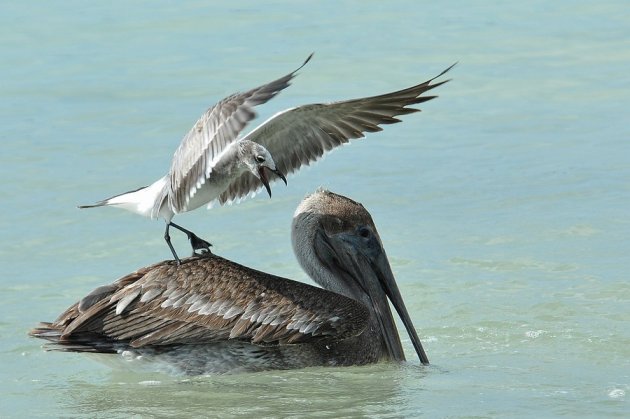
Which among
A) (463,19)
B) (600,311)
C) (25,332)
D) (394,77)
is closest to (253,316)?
(25,332)

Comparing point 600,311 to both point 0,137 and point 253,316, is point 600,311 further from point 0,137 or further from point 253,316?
point 0,137

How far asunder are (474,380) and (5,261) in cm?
370

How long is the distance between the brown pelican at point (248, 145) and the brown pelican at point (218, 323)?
354 mm

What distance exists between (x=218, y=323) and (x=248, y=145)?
1002 mm

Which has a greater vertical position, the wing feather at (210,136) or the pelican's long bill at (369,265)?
the wing feather at (210,136)

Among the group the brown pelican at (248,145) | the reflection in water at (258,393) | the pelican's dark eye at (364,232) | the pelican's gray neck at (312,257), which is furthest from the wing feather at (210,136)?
the pelican's dark eye at (364,232)

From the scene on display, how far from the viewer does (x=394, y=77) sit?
1373cm

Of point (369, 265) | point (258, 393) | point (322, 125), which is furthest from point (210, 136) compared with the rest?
point (369, 265)

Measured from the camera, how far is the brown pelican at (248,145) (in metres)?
7.22

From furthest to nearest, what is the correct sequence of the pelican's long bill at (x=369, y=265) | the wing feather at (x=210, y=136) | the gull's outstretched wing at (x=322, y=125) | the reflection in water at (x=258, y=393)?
the pelican's long bill at (x=369, y=265) → the gull's outstretched wing at (x=322, y=125) → the wing feather at (x=210, y=136) → the reflection in water at (x=258, y=393)

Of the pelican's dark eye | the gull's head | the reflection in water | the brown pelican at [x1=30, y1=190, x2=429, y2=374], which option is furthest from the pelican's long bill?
the gull's head

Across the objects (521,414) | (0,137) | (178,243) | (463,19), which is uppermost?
(463,19)

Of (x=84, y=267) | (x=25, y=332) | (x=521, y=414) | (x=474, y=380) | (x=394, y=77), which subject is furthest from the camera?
(x=394, y=77)

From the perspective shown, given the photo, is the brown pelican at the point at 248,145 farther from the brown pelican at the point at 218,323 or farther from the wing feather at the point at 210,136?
the brown pelican at the point at 218,323
